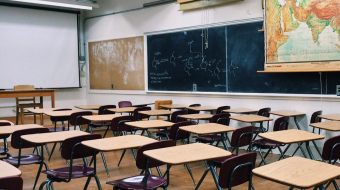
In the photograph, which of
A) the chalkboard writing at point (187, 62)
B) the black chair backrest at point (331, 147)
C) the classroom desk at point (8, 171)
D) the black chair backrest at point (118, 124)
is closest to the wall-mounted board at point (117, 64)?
the chalkboard writing at point (187, 62)

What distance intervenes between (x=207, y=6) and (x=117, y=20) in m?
3.29

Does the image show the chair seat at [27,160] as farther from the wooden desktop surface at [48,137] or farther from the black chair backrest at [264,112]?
the black chair backrest at [264,112]

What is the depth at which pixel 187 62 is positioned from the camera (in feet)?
25.8

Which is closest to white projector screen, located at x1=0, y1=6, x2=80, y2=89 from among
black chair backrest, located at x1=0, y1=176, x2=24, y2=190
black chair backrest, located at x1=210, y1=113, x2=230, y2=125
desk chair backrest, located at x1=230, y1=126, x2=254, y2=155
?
black chair backrest, located at x1=210, y1=113, x2=230, y2=125

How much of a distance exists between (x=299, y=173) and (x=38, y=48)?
9181 mm

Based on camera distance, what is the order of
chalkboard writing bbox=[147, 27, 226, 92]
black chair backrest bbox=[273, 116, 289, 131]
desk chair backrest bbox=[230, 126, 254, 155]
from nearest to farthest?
desk chair backrest bbox=[230, 126, 254, 155], black chair backrest bbox=[273, 116, 289, 131], chalkboard writing bbox=[147, 27, 226, 92]

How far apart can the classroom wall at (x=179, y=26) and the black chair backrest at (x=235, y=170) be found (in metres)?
3.37

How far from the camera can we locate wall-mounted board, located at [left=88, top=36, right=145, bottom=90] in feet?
30.0

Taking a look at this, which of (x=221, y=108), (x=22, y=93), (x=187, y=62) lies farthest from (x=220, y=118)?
(x=22, y=93)

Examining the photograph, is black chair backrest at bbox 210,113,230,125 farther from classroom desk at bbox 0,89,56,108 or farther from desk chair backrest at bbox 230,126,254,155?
classroom desk at bbox 0,89,56,108

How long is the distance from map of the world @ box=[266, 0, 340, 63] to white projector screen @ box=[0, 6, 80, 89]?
21.5ft

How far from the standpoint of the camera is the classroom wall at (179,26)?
593 cm

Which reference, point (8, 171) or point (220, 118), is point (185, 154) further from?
point (220, 118)

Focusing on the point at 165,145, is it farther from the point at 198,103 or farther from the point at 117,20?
the point at 117,20
